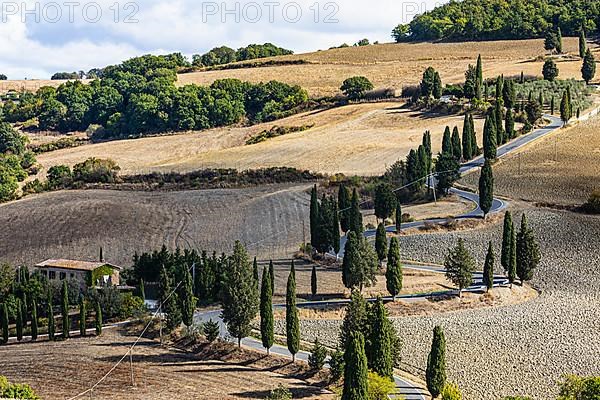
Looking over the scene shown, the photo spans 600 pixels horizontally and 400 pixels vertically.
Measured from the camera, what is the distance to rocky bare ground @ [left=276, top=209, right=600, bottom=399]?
58.5 meters

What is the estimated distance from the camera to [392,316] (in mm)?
71062

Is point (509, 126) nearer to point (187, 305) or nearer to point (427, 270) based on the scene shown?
point (427, 270)

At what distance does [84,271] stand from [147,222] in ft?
67.4

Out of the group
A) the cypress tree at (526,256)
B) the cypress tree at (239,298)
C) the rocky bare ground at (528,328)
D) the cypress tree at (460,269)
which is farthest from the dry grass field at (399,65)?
the cypress tree at (239,298)

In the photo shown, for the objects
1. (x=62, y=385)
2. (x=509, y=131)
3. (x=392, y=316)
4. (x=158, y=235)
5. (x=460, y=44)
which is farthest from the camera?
(x=460, y=44)

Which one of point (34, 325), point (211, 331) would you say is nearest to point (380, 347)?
point (211, 331)

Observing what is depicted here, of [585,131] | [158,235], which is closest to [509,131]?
[585,131]

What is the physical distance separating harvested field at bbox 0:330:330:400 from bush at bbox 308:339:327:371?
123 centimetres

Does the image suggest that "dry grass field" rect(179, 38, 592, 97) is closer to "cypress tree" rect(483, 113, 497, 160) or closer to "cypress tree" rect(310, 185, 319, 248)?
"cypress tree" rect(483, 113, 497, 160)

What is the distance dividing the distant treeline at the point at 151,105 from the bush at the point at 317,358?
339 ft

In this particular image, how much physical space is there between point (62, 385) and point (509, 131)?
246ft

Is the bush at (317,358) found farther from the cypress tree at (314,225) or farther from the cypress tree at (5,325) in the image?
the cypress tree at (314,225)

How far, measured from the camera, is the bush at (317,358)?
195 ft

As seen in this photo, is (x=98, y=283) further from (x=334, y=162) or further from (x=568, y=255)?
(x=334, y=162)
